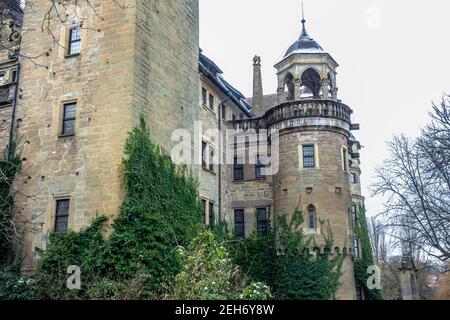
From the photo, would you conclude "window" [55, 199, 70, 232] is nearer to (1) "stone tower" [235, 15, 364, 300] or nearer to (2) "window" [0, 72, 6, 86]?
(2) "window" [0, 72, 6, 86]

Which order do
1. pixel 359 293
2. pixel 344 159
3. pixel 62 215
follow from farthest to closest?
pixel 359 293 → pixel 344 159 → pixel 62 215

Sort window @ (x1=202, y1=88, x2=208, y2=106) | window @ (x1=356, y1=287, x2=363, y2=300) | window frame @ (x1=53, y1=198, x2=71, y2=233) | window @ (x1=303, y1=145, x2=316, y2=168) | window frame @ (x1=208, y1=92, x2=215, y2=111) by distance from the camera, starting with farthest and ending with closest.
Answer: window @ (x1=356, y1=287, x2=363, y2=300), window frame @ (x1=208, y1=92, x2=215, y2=111), window @ (x1=202, y1=88, x2=208, y2=106), window @ (x1=303, y1=145, x2=316, y2=168), window frame @ (x1=53, y1=198, x2=71, y2=233)

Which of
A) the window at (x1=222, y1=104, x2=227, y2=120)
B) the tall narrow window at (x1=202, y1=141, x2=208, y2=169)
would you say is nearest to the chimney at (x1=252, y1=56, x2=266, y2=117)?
→ the window at (x1=222, y1=104, x2=227, y2=120)

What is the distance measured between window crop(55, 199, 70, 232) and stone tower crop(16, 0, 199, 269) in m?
0.04

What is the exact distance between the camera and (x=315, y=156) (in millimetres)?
25391

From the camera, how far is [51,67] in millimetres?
19781

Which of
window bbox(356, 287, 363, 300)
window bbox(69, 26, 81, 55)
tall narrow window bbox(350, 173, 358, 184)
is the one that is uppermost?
window bbox(69, 26, 81, 55)

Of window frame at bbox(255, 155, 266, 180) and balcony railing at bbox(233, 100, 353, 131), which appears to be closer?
balcony railing at bbox(233, 100, 353, 131)

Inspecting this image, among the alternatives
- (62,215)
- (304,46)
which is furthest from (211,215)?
(304,46)

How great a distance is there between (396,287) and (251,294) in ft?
136

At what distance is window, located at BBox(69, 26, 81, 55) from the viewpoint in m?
19.7

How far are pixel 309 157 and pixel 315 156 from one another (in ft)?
1.15

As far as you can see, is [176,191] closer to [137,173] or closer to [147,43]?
[137,173]

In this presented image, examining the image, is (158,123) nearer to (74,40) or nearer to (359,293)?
(74,40)
